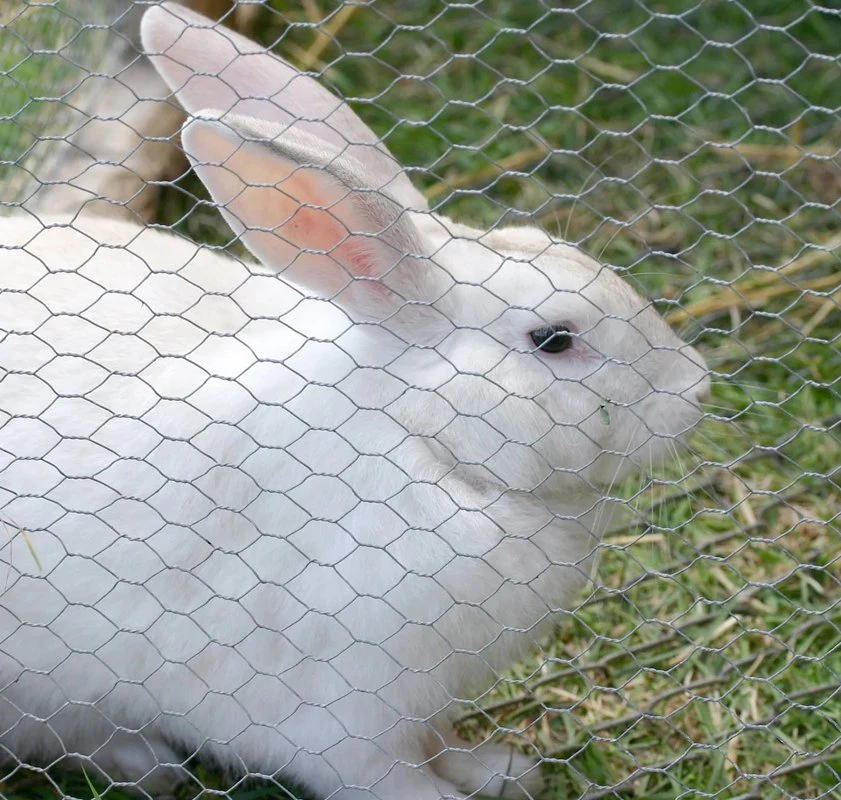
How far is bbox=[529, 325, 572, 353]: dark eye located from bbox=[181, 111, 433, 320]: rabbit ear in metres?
0.18

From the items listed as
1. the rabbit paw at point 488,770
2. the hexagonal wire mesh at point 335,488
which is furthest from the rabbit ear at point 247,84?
the rabbit paw at point 488,770

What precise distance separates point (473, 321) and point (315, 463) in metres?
0.32

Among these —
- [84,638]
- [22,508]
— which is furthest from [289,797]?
[22,508]

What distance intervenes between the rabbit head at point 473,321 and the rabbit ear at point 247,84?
0.05m

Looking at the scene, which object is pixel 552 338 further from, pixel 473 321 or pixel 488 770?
pixel 488 770

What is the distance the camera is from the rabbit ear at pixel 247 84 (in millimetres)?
2314

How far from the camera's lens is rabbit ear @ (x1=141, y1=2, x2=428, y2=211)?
7.59ft

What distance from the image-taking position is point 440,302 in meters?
2.12

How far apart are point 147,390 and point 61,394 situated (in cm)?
13

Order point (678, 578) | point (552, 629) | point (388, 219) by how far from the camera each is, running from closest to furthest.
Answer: point (388, 219)
point (552, 629)
point (678, 578)

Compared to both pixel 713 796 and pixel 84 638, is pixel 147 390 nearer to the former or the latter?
pixel 84 638

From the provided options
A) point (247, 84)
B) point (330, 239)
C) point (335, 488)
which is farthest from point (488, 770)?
point (247, 84)

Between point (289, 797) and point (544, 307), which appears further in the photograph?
point (289, 797)

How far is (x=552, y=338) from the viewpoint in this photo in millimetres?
2115
